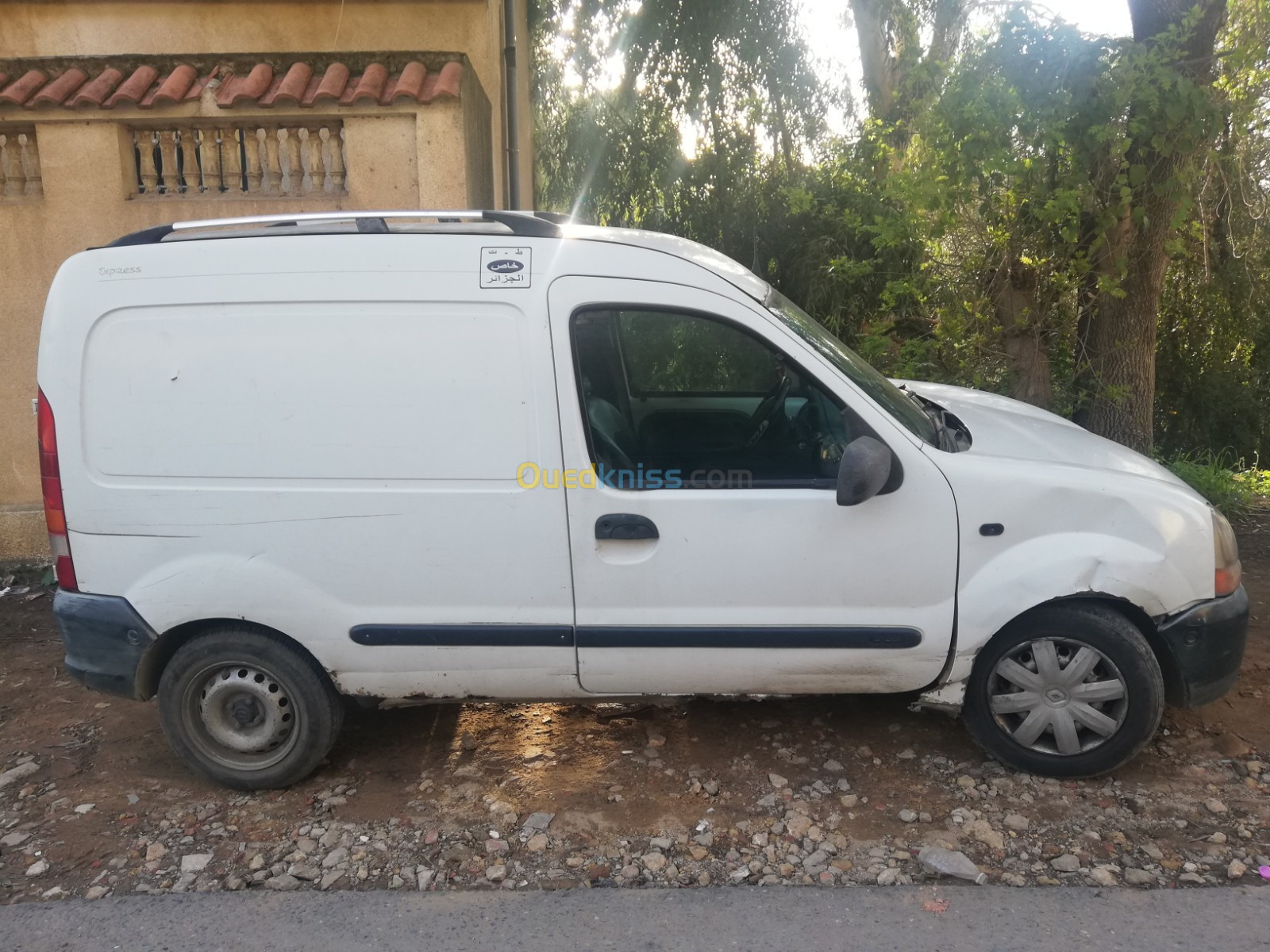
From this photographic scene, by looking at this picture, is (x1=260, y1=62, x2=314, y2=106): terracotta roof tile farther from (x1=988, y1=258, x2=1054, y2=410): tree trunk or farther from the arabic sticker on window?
(x1=988, y1=258, x2=1054, y2=410): tree trunk

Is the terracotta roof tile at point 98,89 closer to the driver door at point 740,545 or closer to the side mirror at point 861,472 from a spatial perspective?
the driver door at point 740,545

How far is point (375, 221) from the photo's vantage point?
3.39 metres

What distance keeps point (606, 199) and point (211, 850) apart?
8.91m

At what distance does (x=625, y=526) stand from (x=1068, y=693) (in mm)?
1652

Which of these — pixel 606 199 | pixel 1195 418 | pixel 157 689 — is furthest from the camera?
pixel 606 199

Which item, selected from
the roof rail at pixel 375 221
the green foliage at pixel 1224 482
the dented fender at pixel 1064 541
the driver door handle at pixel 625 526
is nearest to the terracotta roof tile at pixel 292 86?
the roof rail at pixel 375 221

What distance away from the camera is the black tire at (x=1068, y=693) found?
10.6ft

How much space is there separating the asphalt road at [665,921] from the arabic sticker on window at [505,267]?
1.98 meters

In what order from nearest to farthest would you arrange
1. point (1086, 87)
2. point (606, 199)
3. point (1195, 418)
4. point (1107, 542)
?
point (1107, 542), point (1086, 87), point (1195, 418), point (606, 199)

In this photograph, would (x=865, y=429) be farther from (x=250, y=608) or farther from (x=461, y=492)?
(x=250, y=608)

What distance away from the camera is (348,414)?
3273mm

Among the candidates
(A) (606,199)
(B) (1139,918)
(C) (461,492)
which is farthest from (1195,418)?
(C) (461,492)

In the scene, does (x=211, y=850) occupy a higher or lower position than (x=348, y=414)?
lower

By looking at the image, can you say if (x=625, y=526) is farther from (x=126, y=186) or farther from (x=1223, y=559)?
(x=126, y=186)
